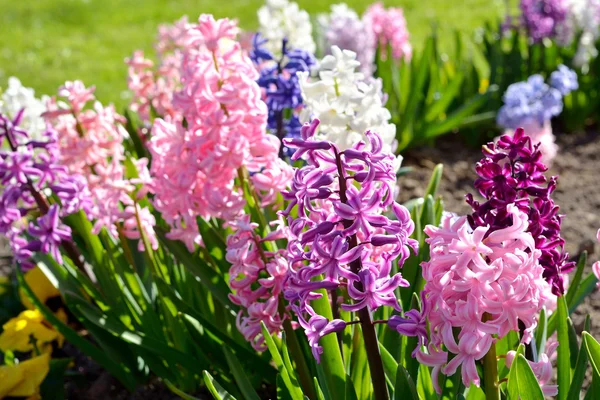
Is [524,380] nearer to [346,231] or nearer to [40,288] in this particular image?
[346,231]

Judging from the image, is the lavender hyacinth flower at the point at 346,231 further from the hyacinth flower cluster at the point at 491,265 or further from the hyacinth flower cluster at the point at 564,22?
the hyacinth flower cluster at the point at 564,22

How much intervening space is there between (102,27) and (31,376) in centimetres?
689

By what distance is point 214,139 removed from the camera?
2092mm

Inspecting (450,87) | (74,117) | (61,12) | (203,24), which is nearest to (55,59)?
(61,12)

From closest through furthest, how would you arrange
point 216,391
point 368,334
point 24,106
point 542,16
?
1. point 368,334
2. point 216,391
3. point 24,106
4. point 542,16

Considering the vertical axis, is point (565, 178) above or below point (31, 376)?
→ below

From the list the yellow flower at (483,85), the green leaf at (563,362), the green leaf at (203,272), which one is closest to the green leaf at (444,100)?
the yellow flower at (483,85)

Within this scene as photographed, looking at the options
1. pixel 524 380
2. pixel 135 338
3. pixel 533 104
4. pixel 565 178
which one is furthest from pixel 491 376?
pixel 565 178

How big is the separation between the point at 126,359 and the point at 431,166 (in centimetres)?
229

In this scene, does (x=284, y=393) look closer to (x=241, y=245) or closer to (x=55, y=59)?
(x=241, y=245)

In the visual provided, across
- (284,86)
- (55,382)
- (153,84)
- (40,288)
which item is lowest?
(55,382)

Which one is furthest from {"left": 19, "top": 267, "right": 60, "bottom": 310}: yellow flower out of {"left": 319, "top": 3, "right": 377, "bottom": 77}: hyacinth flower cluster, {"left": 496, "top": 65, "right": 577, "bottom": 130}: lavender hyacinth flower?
{"left": 496, "top": 65, "right": 577, "bottom": 130}: lavender hyacinth flower

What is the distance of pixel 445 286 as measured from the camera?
4.78 feet

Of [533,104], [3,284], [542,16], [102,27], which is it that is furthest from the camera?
[102,27]
